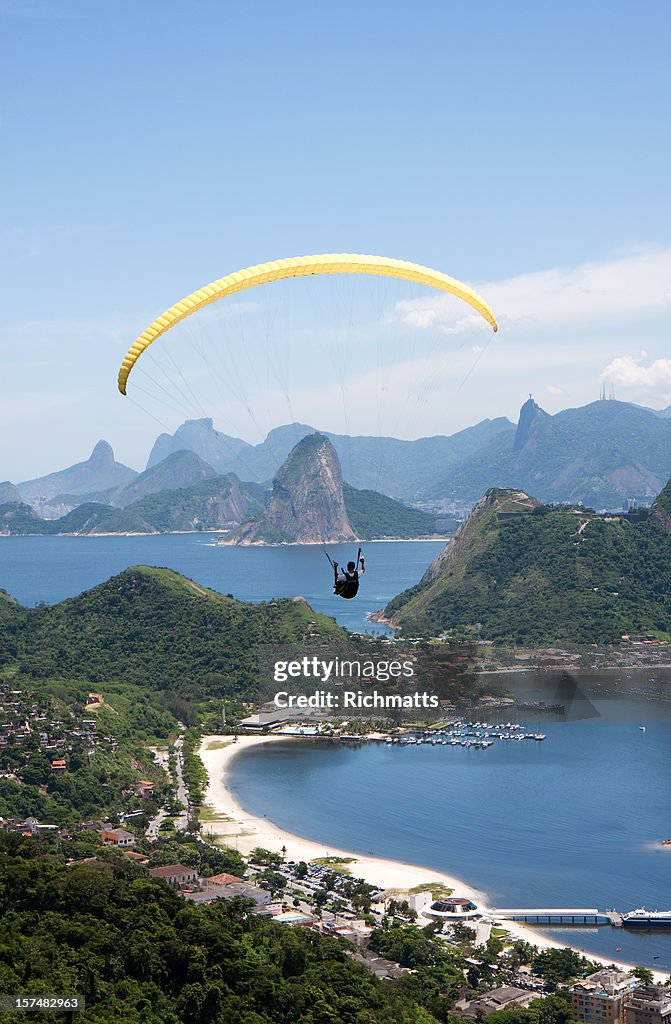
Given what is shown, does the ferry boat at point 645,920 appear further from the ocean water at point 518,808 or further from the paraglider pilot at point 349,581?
the paraglider pilot at point 349,581

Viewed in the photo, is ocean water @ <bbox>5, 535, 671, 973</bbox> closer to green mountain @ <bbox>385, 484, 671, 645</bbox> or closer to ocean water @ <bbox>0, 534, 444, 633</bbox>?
green mountain @ <bbox>385, 484, 671, 645</bbox>

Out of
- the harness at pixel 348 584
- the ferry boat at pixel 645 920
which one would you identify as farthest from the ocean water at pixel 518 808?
the harness at pixel 348 584

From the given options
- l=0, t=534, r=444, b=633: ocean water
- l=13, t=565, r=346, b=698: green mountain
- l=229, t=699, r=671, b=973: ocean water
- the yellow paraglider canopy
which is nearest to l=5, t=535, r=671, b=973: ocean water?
l=229, t=699, r=671, b=973: ocean water

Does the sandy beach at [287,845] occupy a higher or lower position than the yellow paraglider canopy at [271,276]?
lower

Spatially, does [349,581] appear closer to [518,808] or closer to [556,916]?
[556,916]

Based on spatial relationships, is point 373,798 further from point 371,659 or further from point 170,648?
point 170,648

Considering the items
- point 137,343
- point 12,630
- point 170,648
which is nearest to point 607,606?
point 170,648

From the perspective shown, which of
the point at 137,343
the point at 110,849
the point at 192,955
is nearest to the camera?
the point at 137,343
